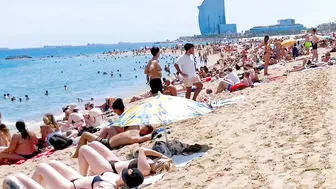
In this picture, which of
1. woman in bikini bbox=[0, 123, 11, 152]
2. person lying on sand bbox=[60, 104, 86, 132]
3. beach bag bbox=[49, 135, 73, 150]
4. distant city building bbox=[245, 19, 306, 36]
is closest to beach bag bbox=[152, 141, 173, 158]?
beach bag bbox=[49, 135, 73, 150]

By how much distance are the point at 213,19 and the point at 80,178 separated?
10772cm

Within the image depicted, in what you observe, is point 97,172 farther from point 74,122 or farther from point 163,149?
point 74,122

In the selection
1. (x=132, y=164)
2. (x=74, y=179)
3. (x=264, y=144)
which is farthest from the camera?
(x=264, y=144)

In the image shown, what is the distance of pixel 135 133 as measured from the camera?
6656 mm

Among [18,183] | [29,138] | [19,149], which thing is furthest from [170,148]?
[19,149]

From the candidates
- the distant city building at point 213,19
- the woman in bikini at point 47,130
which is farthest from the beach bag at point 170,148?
the distant city building at point 213,19

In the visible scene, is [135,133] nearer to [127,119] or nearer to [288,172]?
[127,119]

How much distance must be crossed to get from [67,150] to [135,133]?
162 centimetres

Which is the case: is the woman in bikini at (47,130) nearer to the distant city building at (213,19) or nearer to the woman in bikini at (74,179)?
the woman in bikini at (74,179)

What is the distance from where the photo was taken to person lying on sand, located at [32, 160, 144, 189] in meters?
3.96

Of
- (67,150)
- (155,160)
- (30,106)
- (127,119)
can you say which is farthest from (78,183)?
(30,106)

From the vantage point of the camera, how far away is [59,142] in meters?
7.78

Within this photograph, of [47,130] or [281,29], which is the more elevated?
[281,29]

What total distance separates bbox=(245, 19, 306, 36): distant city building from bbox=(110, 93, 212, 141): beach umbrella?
84.2 m
